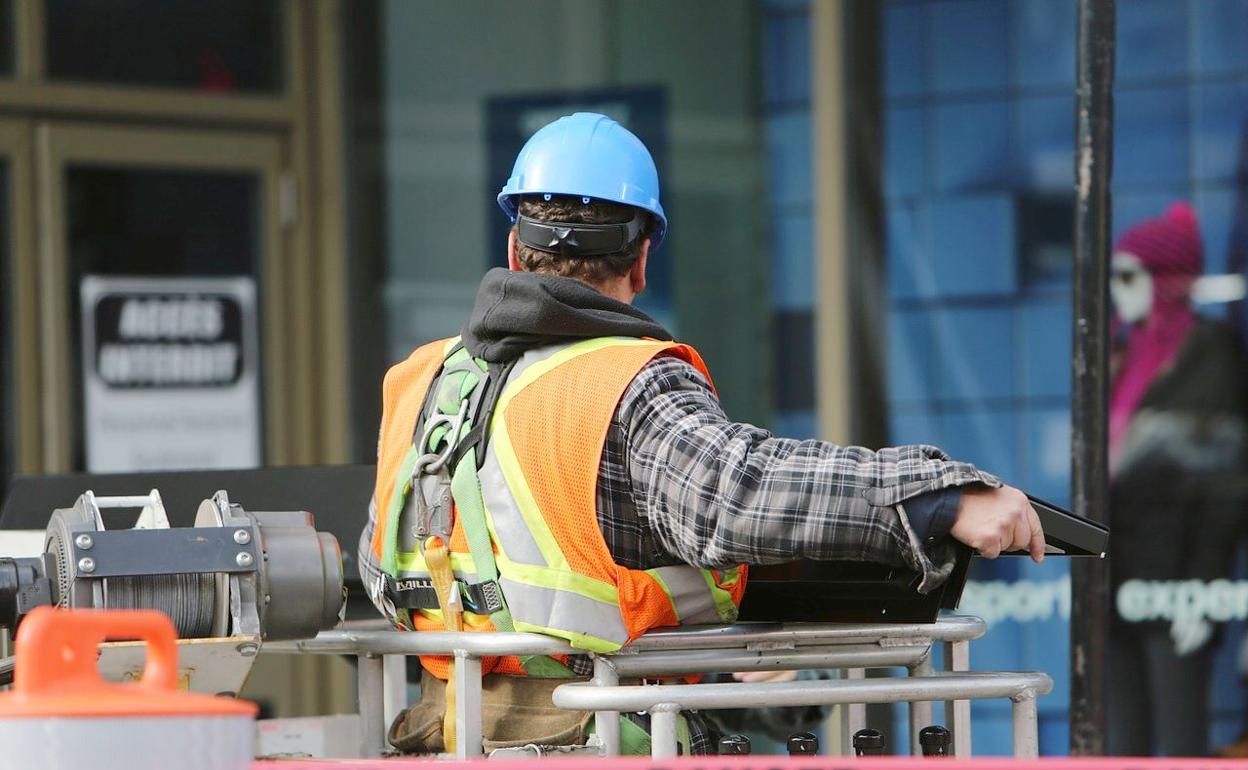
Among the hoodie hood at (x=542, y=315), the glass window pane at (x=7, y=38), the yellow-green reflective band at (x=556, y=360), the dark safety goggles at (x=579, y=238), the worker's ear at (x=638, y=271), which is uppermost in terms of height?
the glass window pane at (x=7, y=38)

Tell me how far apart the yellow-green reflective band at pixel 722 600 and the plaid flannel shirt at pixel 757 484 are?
17 cm

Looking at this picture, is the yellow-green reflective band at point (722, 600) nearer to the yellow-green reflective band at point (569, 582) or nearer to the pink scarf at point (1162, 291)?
the yellow-green reflective band at point (569, 582)

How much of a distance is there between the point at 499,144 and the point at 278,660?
2.21 m

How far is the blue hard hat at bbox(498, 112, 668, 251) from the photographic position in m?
3.24

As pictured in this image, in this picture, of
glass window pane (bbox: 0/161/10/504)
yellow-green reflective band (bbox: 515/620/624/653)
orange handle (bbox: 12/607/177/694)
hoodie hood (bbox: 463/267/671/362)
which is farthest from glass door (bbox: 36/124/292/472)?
orange handle (bbox: 12/607/177/694)

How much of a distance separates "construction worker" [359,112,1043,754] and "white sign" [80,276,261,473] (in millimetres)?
4169

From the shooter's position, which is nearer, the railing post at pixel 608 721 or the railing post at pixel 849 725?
the railing post at pixel 608 721

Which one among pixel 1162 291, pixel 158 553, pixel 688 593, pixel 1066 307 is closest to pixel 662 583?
Result: pixel 688 593

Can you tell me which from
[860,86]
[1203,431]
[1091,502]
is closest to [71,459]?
[860,86]

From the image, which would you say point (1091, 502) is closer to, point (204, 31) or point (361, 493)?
point (361, 493)

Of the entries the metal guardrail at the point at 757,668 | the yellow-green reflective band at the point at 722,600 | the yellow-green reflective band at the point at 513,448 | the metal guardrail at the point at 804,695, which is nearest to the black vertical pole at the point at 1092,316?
the metal guardrail at the point at 757,668

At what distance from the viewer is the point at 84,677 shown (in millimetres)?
1836

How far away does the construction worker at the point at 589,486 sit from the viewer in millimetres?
2787

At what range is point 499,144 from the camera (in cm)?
734
